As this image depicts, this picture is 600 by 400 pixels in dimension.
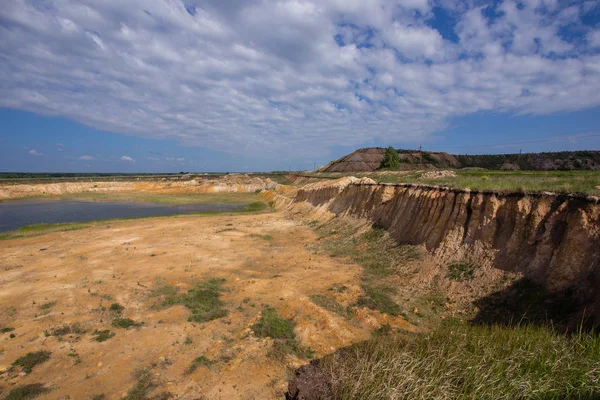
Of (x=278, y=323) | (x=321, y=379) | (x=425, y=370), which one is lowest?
(x=278, y=323)

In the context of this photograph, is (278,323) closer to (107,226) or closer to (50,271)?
(50,271)

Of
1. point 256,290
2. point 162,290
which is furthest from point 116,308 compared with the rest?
point 256,290

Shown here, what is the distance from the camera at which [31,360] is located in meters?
8.16

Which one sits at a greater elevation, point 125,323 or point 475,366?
A: point 475,366

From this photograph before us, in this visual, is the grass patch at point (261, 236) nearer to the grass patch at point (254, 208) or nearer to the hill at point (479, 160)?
the grass patch at point (254, 208)

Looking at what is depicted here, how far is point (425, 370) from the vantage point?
5.46 meters

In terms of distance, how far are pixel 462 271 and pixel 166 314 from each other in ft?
37.5

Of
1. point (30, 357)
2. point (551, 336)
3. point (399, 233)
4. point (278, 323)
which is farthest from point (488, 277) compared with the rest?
point (30, 357)

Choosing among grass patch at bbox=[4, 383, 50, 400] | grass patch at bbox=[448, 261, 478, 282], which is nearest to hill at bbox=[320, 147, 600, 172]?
grass patch at bbox=[448, 261, 478, 282]

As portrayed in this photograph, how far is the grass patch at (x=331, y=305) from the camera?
10484mm

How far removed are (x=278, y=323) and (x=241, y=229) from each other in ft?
57.2

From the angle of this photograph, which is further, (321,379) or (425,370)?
(321,379)

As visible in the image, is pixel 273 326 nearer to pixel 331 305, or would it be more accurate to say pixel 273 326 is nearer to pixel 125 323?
pixel 331 305

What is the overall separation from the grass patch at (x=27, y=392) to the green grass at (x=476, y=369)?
263 inches
